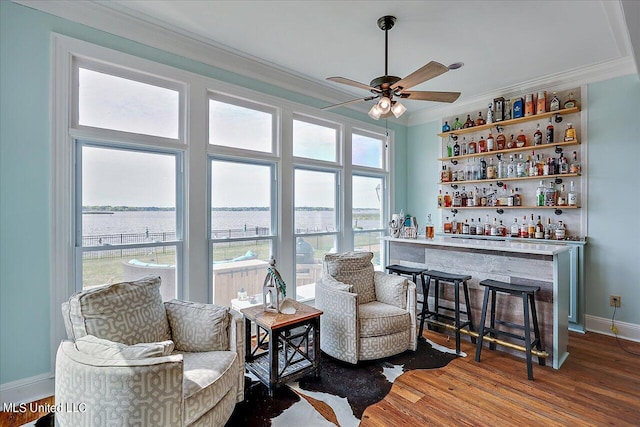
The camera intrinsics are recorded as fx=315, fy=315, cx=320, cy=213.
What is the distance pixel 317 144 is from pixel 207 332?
278 centimetres

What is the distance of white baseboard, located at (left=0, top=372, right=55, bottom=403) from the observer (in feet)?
7.12

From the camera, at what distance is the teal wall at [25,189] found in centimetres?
217

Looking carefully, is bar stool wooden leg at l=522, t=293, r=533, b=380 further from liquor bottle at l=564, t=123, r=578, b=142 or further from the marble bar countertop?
liquor bottle at l=564, t=123, r=578, b=142

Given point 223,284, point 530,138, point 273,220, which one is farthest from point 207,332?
point 530,138

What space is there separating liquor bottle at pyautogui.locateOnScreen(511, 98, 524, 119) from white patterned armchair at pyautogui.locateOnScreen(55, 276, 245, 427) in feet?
13.6

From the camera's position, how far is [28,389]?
2.24 m

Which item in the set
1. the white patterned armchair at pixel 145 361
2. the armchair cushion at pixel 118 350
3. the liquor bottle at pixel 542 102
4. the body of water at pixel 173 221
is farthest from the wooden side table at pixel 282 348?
the liquor bottle at pixel 542 102

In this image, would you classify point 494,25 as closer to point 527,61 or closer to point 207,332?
point 527,61

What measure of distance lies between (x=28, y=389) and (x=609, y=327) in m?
5.38

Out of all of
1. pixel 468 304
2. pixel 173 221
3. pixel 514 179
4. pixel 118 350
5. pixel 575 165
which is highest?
pixel 575 165

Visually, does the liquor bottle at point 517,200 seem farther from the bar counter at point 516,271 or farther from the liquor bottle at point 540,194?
the bar counter at point 516,271

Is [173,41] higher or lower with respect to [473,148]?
higher

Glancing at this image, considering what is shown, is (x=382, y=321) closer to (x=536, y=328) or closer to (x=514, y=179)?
(x=536, y=328)

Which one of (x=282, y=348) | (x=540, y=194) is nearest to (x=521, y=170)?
(x=540, y=194)
